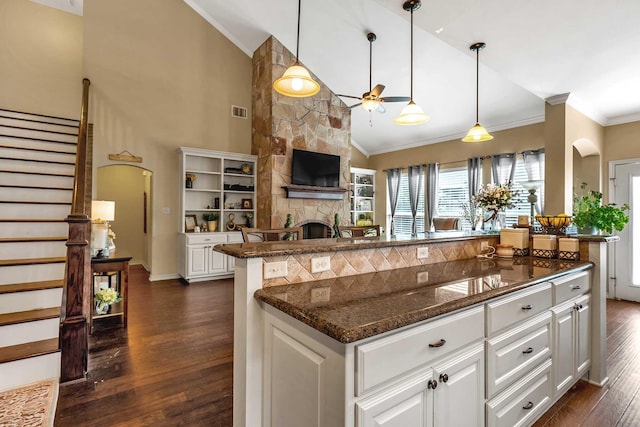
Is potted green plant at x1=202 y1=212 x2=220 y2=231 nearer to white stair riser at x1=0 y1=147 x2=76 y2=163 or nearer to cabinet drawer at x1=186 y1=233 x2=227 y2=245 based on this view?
→ cabinet drawer at x1=186 y1=233 x2=227 y2=245

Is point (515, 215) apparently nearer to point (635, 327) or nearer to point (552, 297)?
point (635, 327)

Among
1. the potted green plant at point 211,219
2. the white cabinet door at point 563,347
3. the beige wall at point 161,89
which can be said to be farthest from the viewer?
the potted green plant at point 211,219

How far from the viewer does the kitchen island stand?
1.07 meters

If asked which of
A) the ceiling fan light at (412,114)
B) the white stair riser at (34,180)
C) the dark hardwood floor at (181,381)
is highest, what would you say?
the ceiling fan light at (412,114)

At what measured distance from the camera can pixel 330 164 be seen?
658 centimetres

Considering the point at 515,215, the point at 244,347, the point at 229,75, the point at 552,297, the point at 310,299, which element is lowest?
the point at 244,347

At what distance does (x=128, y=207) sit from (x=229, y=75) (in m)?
3.90

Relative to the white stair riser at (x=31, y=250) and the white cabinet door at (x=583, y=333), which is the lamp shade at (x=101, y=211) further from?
the white cabinet door at (x=583, y=333)

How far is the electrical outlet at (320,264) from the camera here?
5.43 ft

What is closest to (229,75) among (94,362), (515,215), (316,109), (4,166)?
(316,109)

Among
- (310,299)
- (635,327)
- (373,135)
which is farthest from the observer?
(373,135)

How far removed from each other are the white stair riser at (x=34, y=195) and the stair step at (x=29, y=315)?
184cm

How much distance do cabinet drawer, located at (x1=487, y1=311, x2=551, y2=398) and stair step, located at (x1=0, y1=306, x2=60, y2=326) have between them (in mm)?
3084

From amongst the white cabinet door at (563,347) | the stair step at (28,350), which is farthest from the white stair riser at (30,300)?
the white cabinet door at (563,347)
